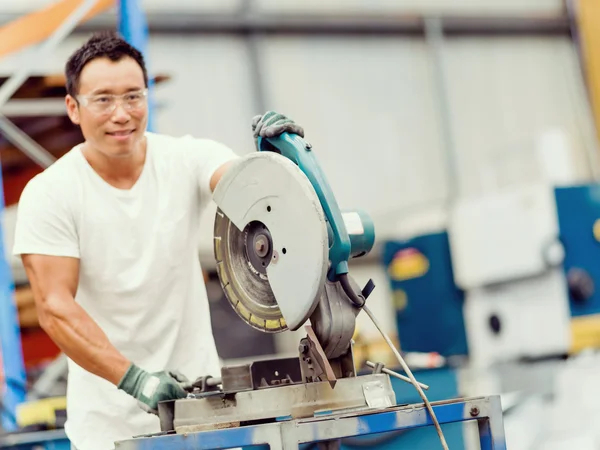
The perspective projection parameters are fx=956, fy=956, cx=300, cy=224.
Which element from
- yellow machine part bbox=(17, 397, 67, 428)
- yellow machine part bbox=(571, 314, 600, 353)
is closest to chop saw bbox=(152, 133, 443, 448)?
yellow machine part bbox=(17, 397, 67, 428)

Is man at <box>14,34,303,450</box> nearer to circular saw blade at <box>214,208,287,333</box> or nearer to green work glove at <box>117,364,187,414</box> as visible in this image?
green work glove at <box>117,364,187,414</box>

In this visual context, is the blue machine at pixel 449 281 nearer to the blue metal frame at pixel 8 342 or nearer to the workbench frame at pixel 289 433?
the blue metal frame at pixel 8 342

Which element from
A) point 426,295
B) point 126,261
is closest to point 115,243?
point 126,261

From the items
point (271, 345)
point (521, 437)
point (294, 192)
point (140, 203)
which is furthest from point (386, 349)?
point (294, 192)

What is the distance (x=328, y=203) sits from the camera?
1.51m

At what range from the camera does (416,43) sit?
26.3ft

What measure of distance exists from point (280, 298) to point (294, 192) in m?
0.17

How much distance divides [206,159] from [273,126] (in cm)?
39

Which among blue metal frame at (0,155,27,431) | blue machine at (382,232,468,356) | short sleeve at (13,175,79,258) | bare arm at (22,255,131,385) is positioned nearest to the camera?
Answer: bare arm at (22,255,131,385)

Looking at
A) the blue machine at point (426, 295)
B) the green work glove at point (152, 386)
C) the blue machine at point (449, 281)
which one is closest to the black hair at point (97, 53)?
the green work glove at point (152, 386)

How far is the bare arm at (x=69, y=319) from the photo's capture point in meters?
1.69

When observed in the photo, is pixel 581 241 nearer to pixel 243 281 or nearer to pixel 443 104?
pixel 243 281

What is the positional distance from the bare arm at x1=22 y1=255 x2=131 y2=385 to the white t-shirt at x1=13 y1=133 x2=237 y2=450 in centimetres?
3

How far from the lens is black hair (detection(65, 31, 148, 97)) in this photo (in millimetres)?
1836
